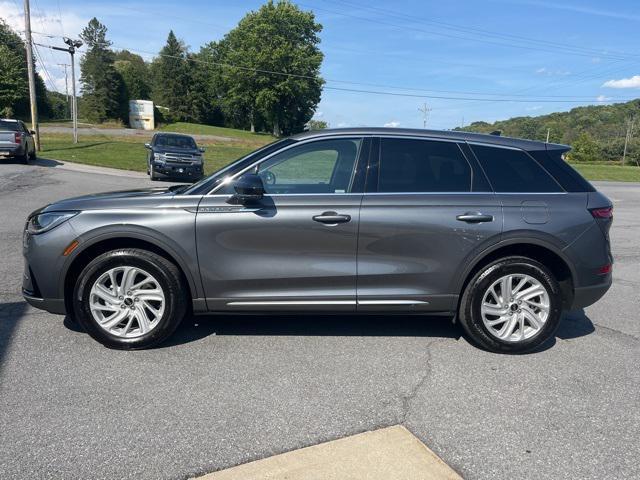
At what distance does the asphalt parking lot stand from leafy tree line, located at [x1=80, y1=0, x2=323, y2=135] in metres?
72.5

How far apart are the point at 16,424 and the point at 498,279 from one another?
3534 millimetres

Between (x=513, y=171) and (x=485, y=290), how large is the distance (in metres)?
1.04

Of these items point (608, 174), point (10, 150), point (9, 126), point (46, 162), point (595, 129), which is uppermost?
point (595, 129)

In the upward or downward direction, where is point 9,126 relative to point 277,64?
downward

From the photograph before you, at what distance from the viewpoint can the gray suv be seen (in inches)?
159

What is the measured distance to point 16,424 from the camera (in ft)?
9.78

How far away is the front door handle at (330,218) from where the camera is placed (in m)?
4.04

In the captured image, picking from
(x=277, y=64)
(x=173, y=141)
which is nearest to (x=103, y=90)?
(x=277, y=64)

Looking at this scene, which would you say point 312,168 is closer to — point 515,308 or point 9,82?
point 515,308

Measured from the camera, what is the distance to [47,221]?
4.11 metres

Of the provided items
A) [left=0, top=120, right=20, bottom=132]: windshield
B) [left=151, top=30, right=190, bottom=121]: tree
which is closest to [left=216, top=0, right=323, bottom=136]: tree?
[left=151, top=30, right=190, bottom=121]: tree

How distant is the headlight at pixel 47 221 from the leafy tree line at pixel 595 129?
226 ft

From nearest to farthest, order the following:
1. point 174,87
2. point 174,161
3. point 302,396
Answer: point 302,396, point 174,161, point 174,87

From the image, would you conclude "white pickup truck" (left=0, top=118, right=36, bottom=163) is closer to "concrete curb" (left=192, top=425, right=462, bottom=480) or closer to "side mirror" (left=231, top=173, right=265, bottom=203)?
"side mirror" (left=231, top=173, right=265, bottom=203)
